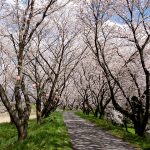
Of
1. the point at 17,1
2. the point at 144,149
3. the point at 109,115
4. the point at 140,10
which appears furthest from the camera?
the point at 109,115

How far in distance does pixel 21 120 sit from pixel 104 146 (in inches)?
162

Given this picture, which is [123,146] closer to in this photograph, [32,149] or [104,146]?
[104,146]

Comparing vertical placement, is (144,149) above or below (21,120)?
below

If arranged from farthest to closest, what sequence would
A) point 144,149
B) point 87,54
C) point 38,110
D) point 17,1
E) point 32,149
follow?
point 87,54, point 38,110, point 17,1, point 144,149, point 32,149

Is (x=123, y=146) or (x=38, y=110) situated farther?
(x=38, y=110)

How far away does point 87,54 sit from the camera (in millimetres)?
46031

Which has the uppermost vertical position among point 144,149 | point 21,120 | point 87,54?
point 87,54

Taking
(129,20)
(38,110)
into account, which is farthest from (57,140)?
(38,110)

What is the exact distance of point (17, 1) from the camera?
62.7ft

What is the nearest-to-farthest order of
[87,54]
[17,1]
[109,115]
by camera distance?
1. [17,1]
2. [87,54]
3. [109,115]

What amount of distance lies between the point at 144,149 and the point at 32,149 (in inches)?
209

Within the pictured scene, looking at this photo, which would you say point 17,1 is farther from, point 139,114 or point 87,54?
point 87,54

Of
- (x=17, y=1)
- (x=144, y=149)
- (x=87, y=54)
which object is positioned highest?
(x=87, y=54)

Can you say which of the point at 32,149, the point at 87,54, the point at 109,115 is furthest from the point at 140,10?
the point at 109,115
